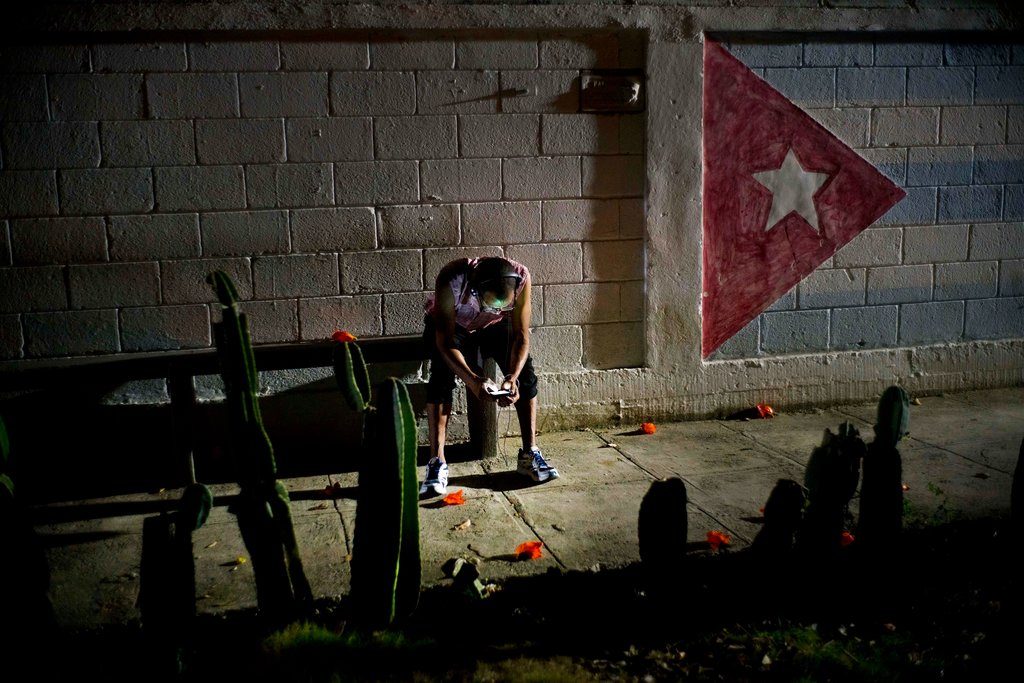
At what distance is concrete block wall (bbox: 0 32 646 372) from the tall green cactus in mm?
2214

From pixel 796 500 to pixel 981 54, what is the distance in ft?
14.7

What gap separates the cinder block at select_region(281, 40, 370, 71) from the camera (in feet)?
16.1

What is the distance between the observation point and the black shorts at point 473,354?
190 inches

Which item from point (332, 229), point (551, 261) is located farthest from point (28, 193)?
point (551, 261)

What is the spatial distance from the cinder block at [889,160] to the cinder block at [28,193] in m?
5.01

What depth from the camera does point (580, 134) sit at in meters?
5.34

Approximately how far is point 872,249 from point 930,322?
2.41 feet

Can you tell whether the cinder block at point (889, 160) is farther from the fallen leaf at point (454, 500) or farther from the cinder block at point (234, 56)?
the cinder block at point (234, 56)

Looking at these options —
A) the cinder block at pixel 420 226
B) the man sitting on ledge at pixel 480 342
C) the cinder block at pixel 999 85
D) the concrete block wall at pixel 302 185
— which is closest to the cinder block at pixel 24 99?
the concrete block wall at pixel 302 185

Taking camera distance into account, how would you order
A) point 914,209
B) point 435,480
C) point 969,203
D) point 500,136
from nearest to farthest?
point 435,480
point 500,136
point 914,209
point 969,203

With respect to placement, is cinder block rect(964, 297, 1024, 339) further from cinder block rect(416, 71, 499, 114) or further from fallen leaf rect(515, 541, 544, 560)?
fallen leaf rect(515, 541, 544, 560)

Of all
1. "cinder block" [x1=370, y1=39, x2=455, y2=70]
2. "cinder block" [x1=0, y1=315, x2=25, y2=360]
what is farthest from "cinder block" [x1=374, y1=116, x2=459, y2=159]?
"cinder block" [x1=0, y1=315, x2=25, y2=360]

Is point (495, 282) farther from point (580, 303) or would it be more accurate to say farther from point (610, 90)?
point (610, 90)

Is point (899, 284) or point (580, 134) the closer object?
point (580, 134)
